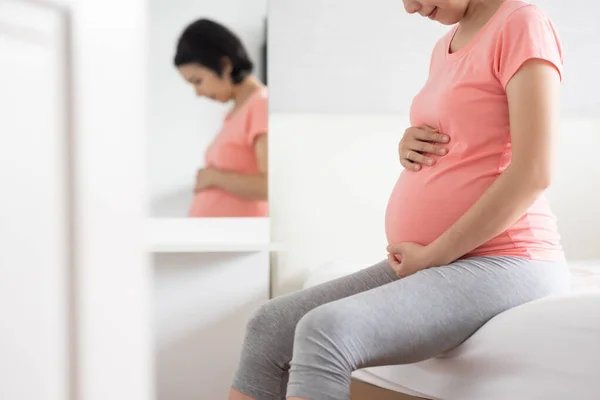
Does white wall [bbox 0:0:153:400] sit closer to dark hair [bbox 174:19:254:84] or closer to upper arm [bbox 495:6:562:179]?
upper arm [bbox 495:6:562:179]

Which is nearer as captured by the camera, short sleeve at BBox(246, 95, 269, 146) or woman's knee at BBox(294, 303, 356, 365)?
woman's knee at BBox(294, 303, 356, 365)

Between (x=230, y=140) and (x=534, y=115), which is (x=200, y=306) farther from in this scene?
(x=534, y=115)

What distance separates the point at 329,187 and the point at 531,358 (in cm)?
98

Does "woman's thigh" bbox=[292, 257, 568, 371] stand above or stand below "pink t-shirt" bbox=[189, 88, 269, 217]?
below

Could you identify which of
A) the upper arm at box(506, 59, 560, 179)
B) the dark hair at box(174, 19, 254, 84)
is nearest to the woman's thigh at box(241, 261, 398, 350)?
the upper arm at box(506, 59, 560, 179)

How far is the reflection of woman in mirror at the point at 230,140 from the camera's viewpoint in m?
1.86

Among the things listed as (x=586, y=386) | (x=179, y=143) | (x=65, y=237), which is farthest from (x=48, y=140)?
(x=179, y=143)

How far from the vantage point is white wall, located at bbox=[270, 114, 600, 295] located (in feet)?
6.11

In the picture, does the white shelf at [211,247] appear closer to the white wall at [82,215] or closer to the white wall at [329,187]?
the white wall at [329,187]

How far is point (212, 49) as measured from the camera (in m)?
1.89

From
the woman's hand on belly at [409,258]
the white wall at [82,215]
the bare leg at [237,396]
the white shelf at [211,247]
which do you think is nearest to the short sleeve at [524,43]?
the woman's hand on belly at [409,258]

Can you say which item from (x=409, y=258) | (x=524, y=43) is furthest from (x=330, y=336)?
(x=524, y=43)

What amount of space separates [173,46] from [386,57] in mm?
544

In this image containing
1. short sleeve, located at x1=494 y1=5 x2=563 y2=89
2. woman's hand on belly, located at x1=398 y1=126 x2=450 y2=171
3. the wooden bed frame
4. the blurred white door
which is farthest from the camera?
the wooden bed frame
